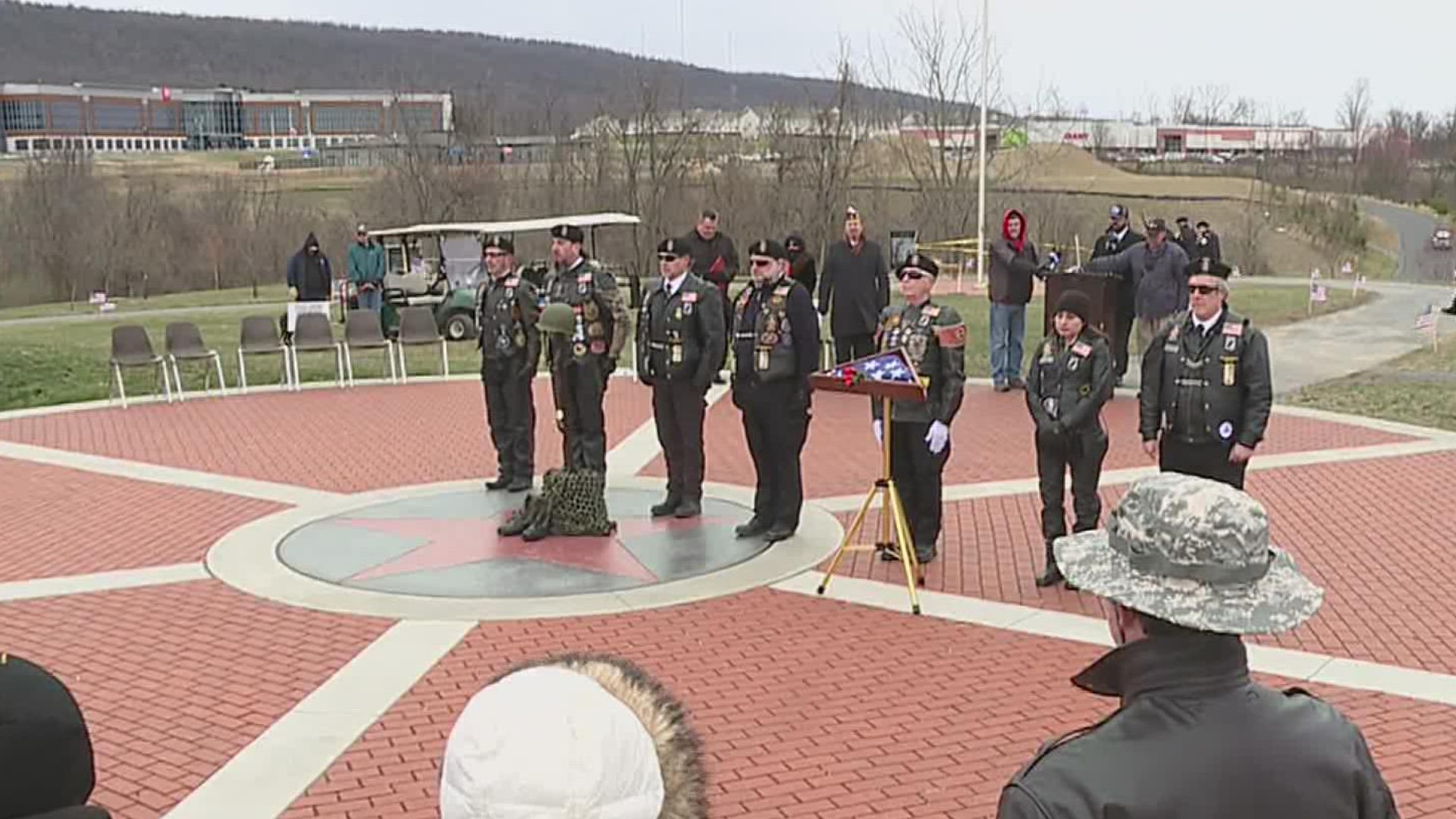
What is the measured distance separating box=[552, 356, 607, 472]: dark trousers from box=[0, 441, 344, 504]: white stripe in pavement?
223cm

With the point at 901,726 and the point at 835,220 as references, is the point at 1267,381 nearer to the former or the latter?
the point at 901,726

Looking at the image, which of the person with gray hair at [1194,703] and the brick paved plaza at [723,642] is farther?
the brick paved plaza at [723,642]

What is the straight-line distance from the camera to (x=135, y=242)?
Result: 5341 cm

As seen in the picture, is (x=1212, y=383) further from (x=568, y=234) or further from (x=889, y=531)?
(x=568, y=234)

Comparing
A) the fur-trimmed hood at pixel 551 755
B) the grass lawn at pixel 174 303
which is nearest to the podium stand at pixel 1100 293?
the fur-trimmed hood at pixel 551 755

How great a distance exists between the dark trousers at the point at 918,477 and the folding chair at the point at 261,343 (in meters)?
10.7

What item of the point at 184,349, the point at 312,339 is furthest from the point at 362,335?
the point at 184,349

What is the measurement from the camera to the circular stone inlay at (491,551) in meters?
8.77

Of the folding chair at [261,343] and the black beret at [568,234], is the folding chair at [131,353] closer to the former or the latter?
the folding chair at [261,343]

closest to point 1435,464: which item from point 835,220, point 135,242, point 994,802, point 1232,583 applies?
point 994,802

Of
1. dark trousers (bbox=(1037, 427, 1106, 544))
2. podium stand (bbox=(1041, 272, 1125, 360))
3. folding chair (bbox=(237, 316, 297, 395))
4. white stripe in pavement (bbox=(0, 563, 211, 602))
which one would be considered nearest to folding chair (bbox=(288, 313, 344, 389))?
folding chair (bbox=(237, 316, 297, 395))

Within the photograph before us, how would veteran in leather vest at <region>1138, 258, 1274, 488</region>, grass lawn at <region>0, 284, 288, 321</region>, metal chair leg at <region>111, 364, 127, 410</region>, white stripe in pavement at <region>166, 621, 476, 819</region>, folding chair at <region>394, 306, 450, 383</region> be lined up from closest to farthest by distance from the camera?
white stripe in pavement at <region>166, 621, 476, 819</region> < veteran in leather vest at <region>1138, 258, 1274, 488</region> < metal chair leg at <region>111, 364, 127, 410</region> < folding chair at <region>394, 306, 450, 383</region> < grass lawn at <region>0, 284, 288, 321</region>

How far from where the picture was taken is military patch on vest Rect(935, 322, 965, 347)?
8797 millimetres

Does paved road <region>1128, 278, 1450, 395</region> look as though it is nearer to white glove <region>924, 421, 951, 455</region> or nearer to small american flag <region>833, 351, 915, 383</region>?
white glove <region>924, 421, 951, 455</region>
